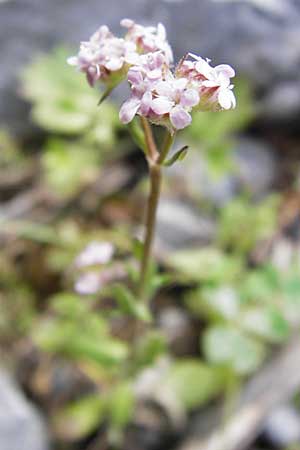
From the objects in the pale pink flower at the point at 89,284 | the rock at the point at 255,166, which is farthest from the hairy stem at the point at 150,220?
the rock at the point at 255,166

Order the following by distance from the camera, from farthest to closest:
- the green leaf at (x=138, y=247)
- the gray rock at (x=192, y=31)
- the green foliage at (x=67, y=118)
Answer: the gray rock at (x=192, y=31)
the green foliage at (x=67, y=118)
the green leaf at (x=138, y=247)

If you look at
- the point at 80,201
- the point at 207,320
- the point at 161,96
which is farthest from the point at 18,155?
the point at 161,96

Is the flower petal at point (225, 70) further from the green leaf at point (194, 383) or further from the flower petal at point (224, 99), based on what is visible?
the green leaf at point (194, 383)

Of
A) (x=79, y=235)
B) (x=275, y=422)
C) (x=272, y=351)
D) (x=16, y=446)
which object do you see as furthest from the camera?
(x=79, y=235)

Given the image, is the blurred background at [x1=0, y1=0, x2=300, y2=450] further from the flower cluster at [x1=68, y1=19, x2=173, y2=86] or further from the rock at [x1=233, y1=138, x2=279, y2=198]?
the flower cluster at [x1=68, y1=19, x2=173, y2=86]

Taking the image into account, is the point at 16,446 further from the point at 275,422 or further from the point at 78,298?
the point at 275,422

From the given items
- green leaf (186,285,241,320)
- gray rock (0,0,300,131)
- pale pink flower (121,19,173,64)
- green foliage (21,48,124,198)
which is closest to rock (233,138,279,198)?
gray rock (0,0,300,131)

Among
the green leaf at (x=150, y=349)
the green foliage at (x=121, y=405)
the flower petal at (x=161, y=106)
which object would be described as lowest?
the green foliage at (x=121, y=405)
